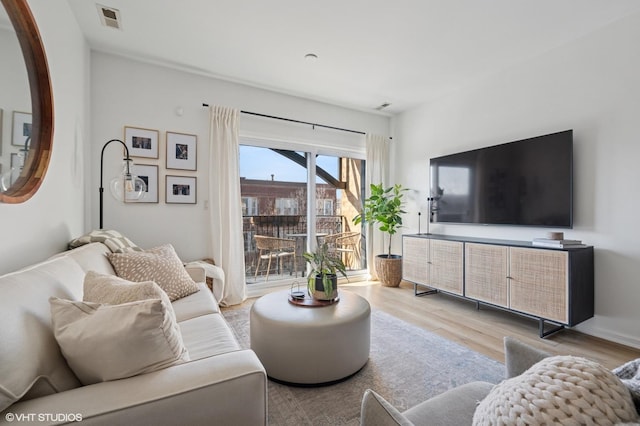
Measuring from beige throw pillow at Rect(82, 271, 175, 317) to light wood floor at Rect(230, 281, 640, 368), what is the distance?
2.30 m

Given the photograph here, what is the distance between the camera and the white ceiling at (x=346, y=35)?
2.27m

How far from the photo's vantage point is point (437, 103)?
4.05 m

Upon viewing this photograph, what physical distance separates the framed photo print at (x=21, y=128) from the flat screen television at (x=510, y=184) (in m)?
3.83

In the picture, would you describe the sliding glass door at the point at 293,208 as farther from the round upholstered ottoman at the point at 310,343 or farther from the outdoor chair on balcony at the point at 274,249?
the round upholstered ottoman at the point at 310,343

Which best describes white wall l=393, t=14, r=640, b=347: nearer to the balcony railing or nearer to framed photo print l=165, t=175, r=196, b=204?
the balcony railing

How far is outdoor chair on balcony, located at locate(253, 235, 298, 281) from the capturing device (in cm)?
388

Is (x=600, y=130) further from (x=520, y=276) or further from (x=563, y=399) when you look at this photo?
(x=563, y=399)

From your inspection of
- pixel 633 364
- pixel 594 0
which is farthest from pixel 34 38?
pixel 594 0

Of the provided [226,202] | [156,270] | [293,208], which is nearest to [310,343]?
[156,270]

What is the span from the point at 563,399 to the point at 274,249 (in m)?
3.64

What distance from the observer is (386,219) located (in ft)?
13.7

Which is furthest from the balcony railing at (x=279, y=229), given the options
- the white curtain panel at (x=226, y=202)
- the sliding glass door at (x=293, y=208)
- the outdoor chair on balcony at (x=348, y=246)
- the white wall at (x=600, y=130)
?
the white wall at (x=600, y=130)

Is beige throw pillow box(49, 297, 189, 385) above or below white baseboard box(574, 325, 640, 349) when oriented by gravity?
above

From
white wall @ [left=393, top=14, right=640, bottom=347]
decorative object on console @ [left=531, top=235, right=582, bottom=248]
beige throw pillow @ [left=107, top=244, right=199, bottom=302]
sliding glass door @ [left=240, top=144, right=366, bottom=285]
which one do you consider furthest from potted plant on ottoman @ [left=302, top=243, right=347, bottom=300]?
white wall @ [left=393, top=14, right=640, bottom=347]
